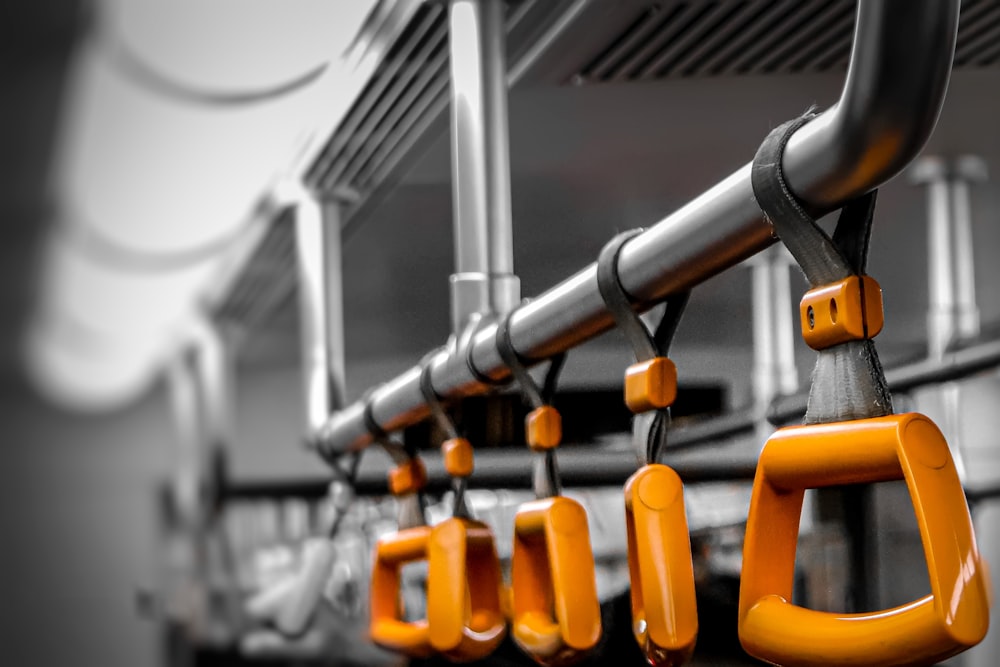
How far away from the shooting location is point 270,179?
208cm

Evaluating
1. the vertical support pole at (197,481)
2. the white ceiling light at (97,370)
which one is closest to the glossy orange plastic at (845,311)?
the vertical support pole at (197,481)

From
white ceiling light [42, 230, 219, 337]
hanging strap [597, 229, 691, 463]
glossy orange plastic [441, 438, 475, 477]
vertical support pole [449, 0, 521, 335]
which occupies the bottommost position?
glossy orange plastic [441, 438, 475, 477]

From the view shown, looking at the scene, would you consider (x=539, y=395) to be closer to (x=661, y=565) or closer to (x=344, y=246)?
(x=661, y=565)

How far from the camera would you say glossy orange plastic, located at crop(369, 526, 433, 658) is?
103cm

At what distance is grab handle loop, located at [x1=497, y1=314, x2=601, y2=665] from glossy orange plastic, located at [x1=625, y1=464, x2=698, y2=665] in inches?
5.1

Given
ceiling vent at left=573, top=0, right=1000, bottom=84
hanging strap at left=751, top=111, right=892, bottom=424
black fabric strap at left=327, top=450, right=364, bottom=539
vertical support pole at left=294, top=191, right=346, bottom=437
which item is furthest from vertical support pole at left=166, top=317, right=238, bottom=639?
hanging strap at left=751, top=111, right=892, bottom=424

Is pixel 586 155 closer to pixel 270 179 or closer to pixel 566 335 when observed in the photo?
pixel 566 335

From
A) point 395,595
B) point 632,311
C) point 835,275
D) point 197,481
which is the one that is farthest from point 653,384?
point 197,481

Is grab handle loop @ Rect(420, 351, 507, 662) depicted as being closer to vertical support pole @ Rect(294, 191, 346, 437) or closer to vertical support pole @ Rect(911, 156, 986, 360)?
vertical support pole @ Rect(911, 156, 986, 360)

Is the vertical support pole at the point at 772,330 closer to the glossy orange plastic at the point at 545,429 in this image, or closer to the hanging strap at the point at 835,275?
the glossy orange plastic at the point at 545,429

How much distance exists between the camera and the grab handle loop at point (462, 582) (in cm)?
90

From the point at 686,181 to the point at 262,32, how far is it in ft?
3.53

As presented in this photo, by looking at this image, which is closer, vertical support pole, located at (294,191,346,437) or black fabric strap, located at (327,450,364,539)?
black fabric strap, located at (327,450,364,539)

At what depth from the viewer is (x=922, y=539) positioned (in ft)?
1.47
